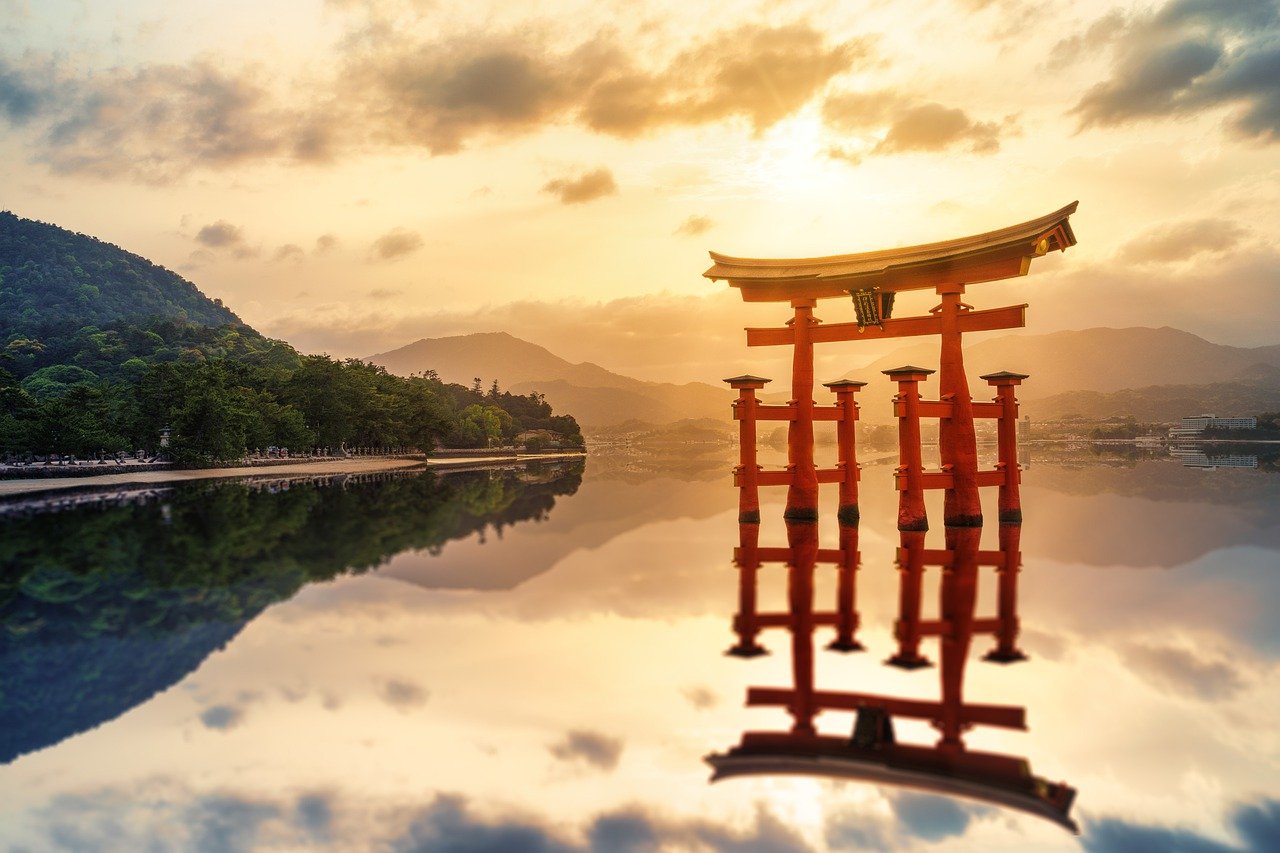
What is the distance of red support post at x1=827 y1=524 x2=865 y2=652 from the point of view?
6953mm

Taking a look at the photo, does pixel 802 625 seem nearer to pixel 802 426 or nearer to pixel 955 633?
pixel 955 633

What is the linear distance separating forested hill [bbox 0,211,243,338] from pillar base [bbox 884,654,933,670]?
12141 cm

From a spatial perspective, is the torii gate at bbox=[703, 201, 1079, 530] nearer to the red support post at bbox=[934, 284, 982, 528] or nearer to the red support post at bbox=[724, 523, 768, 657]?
the red support post at bbox=[934, 284, 982, 528]

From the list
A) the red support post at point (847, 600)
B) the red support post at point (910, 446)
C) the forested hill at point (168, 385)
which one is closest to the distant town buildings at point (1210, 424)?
the forested hill at point (168, 385)

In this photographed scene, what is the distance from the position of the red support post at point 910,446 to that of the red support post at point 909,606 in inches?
74.7

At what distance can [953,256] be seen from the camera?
1645cm

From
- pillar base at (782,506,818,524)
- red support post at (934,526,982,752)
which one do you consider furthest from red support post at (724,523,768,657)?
pillar base at (782,506,818,524)

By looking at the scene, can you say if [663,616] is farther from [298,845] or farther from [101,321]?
[101,321]

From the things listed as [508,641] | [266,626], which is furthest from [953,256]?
[266,626]

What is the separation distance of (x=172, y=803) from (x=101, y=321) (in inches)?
5130

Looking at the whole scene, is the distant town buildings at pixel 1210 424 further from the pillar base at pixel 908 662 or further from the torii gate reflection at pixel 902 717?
the pillar base at pixel 908 662

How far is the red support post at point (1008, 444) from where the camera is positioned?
1730cm

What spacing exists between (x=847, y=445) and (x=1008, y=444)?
126 inches

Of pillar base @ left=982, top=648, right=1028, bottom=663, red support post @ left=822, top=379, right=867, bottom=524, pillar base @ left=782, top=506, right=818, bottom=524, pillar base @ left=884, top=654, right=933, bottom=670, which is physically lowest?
pillar base @ left=782, top=506, right=818, bottom=524
